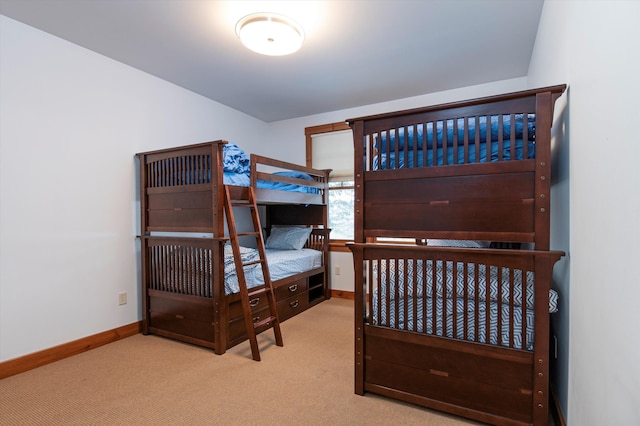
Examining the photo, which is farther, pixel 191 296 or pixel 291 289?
pixel 291 289

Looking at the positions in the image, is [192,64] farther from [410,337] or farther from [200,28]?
[410,337]

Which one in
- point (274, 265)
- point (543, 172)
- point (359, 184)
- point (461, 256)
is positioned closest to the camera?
point (543, 172)

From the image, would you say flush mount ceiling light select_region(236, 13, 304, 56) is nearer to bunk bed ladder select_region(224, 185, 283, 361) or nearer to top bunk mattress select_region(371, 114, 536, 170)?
top bunk mattress select_region(371, 114, 536, 170)

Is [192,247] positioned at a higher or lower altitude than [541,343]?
higher

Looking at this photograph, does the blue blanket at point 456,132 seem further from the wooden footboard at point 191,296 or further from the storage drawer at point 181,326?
the storage drawer at point 181,326

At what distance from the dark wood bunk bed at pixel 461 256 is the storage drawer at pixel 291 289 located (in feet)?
4.81

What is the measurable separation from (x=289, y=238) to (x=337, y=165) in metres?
1.15

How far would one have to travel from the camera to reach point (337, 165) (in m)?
4.22

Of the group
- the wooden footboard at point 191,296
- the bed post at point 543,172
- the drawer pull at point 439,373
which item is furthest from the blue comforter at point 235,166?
the bed post at point 543,172

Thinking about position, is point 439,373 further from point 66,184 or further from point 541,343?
point 66,184

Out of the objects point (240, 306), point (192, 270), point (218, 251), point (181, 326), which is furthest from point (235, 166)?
point (181, 326)

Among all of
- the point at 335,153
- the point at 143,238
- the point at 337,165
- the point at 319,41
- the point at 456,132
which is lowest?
the point at 143,238

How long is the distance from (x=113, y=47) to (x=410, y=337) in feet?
10.1

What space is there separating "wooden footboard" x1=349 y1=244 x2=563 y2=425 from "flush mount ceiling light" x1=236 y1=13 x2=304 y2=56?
1.47m
